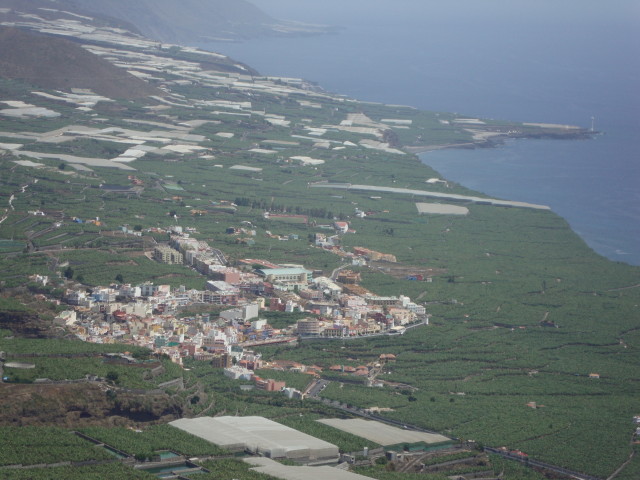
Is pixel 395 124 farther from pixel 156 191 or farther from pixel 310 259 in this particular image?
pixel 310 259

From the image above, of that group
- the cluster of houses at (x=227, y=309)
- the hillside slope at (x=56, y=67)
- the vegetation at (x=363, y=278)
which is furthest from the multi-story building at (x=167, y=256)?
the hillside slope at (x=56, y=67)

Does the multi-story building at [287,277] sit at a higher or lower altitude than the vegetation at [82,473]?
lower

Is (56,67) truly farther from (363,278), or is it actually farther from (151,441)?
(151,441)

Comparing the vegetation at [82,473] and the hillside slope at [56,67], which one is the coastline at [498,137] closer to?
the hillside slope at [56,67]

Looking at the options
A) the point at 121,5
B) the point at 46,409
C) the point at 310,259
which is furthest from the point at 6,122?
the point at 121,5

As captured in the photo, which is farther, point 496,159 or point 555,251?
point 496,159

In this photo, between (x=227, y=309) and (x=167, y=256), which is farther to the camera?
(x=167, y=256)

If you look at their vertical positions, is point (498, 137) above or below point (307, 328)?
above

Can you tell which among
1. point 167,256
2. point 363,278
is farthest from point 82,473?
point 363,278
